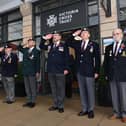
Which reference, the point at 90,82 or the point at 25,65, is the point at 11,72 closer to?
the point at 25,65

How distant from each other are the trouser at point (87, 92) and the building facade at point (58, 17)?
3.24 m

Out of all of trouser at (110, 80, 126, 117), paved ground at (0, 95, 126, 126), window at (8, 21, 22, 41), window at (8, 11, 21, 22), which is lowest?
paved ground at (0, 95, 126, 126)

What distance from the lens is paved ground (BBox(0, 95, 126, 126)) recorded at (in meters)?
6.30

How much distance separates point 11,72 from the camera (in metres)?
8.98

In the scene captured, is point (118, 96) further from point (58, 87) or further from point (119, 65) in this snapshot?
point (58, 87)

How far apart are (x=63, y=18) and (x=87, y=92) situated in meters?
5.02

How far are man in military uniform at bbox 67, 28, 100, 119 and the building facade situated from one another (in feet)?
9.98

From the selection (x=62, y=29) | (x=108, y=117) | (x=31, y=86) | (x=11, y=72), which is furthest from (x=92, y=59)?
(x=62, y=29)

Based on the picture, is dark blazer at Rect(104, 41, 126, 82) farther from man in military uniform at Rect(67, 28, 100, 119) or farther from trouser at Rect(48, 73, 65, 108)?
trouser at Rect(48, 73, 65, 108)

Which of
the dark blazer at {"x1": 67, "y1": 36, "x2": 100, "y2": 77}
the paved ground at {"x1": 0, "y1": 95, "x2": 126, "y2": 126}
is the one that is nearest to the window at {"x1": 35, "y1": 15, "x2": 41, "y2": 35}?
the paved ground at {"x1": 0, "y1": 95, "x2": 126, "y2": 126}

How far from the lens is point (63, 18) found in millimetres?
11211

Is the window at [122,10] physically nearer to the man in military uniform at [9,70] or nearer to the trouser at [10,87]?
the man in military uniform at [9,70]

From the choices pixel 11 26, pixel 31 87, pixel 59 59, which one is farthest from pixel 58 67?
pixel 11 26

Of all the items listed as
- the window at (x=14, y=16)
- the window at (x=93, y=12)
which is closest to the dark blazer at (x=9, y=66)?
the window at (x=93, y=12)
